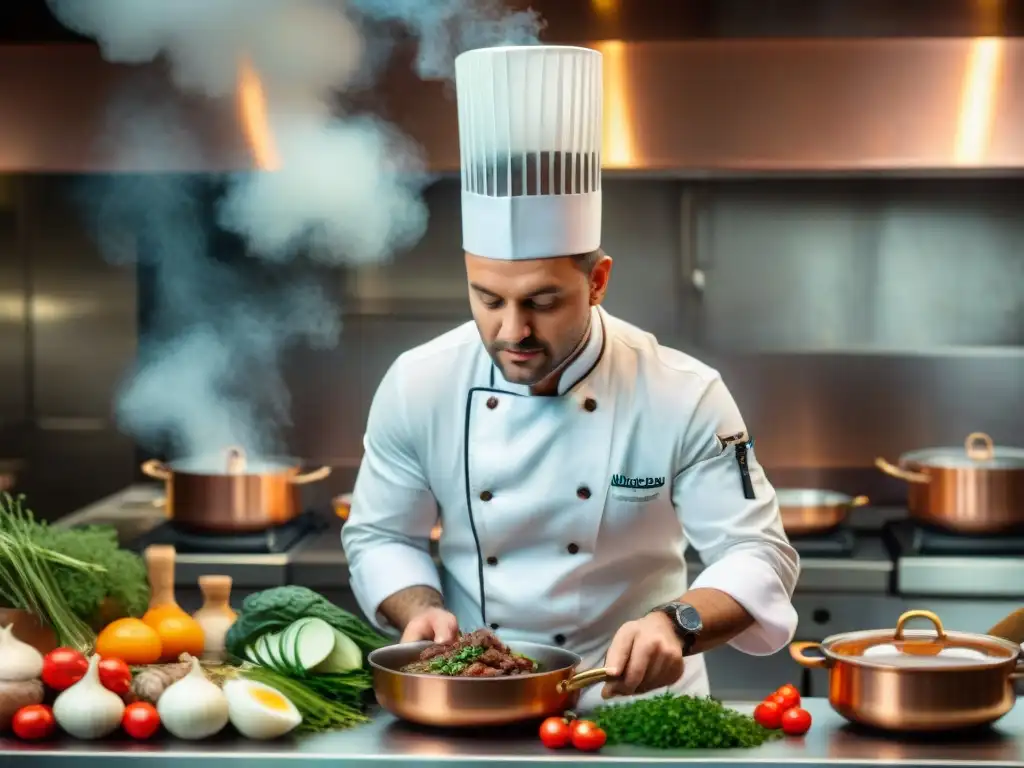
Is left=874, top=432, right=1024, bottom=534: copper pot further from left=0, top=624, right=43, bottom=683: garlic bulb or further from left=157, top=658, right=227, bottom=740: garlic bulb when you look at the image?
left=0, top=624, right=43, bottom=683: garlic bulb

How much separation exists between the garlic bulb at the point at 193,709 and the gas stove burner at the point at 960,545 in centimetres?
243

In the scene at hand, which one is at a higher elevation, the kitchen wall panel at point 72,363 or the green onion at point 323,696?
the kitchen wall panel at point 72,363

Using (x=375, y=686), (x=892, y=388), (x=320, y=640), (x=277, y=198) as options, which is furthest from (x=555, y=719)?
(x=892, y=388)

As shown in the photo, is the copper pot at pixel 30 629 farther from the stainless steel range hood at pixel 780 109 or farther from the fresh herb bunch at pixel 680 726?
the stainless steel range hood at pixel 780 109

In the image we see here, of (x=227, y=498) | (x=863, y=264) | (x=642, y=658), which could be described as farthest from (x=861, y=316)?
(x=642, y=658)

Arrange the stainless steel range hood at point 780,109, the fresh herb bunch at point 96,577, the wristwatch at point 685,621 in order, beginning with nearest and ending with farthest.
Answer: the wristwatch at point 685,621
the fresh herb bunch at point 96,577
the stainless steel range hood at point 780,109

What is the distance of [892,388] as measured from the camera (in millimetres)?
4570

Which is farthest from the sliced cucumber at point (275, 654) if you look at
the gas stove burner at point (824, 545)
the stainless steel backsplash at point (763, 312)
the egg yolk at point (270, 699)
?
the stainless steel backsplash at point (763, 312)

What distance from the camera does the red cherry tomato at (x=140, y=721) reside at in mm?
2057

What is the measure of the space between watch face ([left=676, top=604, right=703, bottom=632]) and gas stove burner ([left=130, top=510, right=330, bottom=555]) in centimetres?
204

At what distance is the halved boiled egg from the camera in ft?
6.72

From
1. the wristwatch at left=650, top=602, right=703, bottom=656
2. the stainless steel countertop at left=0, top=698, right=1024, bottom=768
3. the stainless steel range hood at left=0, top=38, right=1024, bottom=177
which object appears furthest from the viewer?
the stainless steel range hood at left=0, top=38, right=1024, bottom=177

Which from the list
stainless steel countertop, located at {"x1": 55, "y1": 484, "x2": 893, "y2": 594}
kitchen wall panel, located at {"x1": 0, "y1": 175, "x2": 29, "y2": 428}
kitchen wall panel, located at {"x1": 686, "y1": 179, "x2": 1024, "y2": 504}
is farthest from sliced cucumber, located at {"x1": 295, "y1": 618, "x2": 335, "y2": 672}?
kitchen wall panel, located at {"x1": 0, "y1": 175, "x2": 29, "y2": 428}

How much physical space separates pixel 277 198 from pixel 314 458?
92 centimetres
